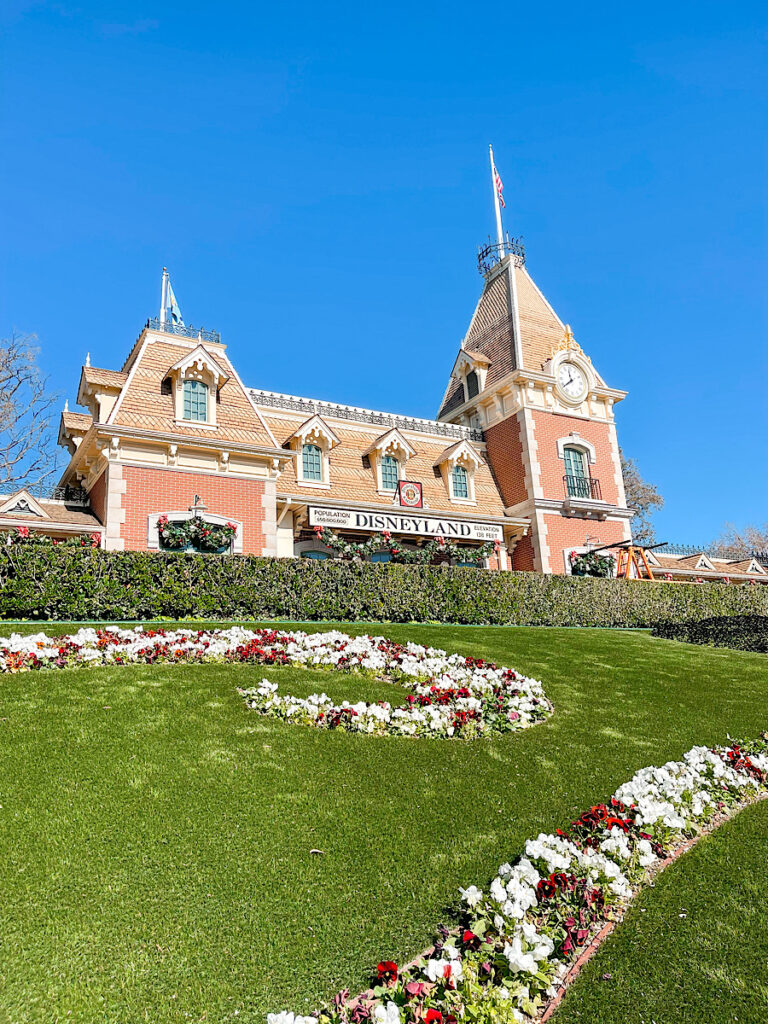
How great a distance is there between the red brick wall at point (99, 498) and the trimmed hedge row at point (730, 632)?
Answer: 15.9 metres

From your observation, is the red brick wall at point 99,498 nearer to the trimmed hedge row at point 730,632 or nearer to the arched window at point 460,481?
the arched window at point 460,481

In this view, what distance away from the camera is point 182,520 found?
63.0 feet

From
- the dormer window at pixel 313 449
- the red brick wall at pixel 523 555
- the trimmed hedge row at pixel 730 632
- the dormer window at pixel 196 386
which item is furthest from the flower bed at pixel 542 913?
the red brick wall at pixel 523 555

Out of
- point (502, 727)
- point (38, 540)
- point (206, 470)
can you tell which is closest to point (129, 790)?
point (502, 727)

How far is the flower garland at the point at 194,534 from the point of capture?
1798cm

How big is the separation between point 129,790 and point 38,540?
339 inches

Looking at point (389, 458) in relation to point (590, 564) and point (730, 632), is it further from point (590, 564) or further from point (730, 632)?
point (730, 632)

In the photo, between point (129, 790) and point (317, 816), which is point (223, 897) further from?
point (129, 790)

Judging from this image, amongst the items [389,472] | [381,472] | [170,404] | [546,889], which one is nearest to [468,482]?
[389,472]

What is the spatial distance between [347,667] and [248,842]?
4834mm

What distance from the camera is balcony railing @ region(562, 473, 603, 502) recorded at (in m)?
27.9

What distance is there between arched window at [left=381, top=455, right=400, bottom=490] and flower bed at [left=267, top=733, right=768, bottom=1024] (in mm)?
18644

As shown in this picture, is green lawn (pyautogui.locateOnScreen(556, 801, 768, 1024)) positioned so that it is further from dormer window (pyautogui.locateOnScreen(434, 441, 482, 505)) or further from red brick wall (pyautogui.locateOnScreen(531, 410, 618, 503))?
red brick wall (pyautogui.locateOnScreen(531, 410, 618, 503))

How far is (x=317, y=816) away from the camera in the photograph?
223 inches
